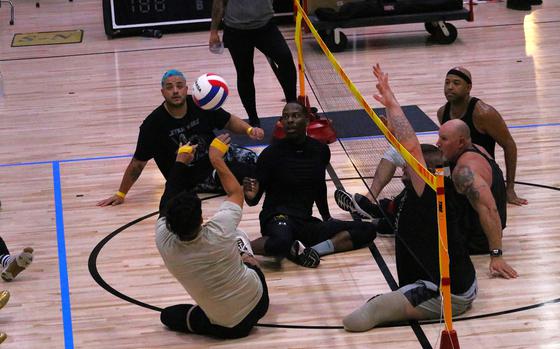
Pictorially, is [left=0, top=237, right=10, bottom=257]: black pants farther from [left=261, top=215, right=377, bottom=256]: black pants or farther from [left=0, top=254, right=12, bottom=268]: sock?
[left=261, top=215, right=377, bottom=256]: black pants

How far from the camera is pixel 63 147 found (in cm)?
1224

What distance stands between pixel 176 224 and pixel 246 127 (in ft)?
9.71

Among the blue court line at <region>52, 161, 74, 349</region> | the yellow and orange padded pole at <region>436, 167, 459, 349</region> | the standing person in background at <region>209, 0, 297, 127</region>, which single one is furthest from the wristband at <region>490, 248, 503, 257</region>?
the standing person in background at <region>209, 0, 297, 127</region>

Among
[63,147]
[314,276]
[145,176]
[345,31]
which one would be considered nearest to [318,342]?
[314,276]

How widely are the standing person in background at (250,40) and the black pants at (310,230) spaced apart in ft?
11.7

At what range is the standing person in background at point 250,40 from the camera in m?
11.9

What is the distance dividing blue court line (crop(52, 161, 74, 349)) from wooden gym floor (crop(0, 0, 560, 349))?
0.02 meters

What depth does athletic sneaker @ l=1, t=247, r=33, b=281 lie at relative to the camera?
8.27 m

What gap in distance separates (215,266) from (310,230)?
1.93 m

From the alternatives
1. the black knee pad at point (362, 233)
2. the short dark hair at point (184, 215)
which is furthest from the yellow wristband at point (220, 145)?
the black knee pad at point (362, 233)

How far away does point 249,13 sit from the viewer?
11898 millimetres

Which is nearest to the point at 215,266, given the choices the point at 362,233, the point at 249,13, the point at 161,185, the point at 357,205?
the point at 362,233

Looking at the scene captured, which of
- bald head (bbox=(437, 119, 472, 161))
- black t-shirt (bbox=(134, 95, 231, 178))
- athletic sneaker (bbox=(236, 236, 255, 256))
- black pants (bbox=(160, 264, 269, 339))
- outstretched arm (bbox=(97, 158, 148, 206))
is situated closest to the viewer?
black pants (bbox=(160, 264, 269, 339))

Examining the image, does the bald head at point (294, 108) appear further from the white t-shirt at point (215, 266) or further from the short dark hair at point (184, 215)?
the short dark hair at point (184, 215)
